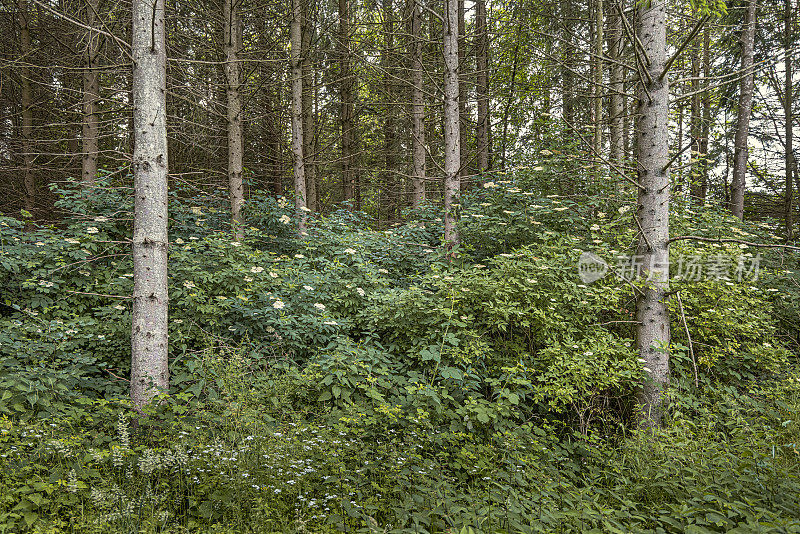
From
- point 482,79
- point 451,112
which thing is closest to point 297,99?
point 451,112

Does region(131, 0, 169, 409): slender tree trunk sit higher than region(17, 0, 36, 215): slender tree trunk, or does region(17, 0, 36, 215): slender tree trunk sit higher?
region(17, 0, 36, 215): slender tree trunk

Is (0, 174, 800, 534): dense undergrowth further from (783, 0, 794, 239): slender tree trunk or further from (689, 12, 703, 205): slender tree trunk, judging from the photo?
(783, 0, 794, 239): slender tree trunk

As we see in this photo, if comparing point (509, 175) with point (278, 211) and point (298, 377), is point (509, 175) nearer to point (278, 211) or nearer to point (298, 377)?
point (278, 211)

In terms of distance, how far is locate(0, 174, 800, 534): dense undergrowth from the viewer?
8.00 feet

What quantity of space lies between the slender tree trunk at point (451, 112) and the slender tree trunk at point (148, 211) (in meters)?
4.29

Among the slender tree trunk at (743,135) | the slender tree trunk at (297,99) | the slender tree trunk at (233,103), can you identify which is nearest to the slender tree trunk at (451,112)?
the slender tree trunk at (297,99)

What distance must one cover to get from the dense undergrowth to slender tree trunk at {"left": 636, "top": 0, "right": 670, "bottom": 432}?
0.76 feet

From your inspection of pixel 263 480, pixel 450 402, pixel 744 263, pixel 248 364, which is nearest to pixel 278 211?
pixel 248 364

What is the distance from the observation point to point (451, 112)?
6.77 meters

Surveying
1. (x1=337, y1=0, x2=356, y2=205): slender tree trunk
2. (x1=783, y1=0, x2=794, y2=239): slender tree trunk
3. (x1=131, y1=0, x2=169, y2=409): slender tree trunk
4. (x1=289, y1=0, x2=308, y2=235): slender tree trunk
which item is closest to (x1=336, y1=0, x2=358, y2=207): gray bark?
(x1=337, y1=0, x2=356, y2=205): slender tree trunk

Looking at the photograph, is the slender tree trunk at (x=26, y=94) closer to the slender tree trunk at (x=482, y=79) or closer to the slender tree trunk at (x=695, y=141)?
the slender tree trunk at (x=482, y=79)

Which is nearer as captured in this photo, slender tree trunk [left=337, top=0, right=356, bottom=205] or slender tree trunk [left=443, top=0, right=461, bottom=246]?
slender tree trunk [left=443, top=0, right=461, bottom=246]

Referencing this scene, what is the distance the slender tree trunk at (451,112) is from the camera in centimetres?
671

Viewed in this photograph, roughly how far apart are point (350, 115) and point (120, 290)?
9.03 metres
